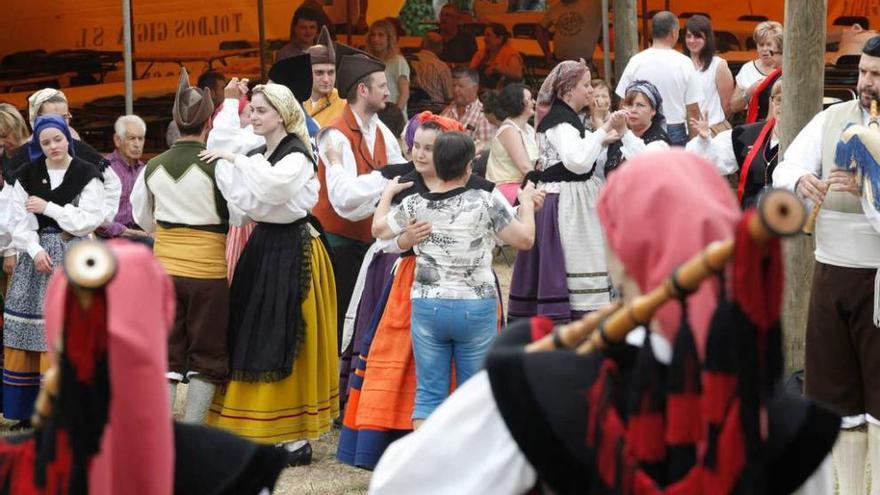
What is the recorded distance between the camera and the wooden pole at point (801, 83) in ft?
20.5

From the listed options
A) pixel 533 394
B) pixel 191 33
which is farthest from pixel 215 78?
pixel 533 394

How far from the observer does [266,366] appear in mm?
6285

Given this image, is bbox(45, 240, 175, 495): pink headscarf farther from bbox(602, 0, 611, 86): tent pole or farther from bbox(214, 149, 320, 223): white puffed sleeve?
bbox(602, 0, 611, 86): tent pole

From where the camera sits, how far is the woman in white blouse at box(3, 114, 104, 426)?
22.9ft

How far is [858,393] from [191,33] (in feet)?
24.1

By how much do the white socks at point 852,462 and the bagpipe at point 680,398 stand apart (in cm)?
292

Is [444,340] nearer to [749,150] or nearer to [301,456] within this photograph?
[301,456]

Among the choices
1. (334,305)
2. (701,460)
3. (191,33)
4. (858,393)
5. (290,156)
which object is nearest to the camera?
(701,460)

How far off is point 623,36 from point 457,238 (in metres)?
7.06

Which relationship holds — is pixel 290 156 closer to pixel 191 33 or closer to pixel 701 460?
pixel 701 460

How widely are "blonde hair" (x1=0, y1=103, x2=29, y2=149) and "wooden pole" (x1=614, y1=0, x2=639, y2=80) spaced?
233 inches

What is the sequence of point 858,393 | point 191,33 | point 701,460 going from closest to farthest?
point 701,460 < point 858,393 < point 191,33

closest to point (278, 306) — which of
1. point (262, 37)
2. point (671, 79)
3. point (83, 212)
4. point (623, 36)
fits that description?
point (83, 212)

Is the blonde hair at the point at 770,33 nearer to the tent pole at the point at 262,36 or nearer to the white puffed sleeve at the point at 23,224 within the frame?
the tent pole at the point at 262,36
